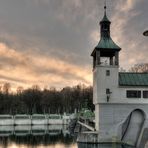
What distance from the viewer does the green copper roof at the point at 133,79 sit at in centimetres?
4544

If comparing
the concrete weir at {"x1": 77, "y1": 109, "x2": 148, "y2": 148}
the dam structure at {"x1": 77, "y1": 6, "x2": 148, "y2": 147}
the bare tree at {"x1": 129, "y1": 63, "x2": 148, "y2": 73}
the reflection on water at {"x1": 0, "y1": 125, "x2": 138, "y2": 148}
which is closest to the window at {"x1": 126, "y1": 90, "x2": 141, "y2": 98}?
the dam structure at {"x1": 77, "y1": 6, "x2": 148, "y2": 147}

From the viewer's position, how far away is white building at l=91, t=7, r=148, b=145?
1734 inches

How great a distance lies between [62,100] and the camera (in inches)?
5123

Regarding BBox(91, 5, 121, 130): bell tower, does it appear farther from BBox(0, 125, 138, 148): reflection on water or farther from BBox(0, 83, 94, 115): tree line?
BBox(0, 83, 94, 115): tree line

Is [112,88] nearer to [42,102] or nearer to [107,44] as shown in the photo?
[107,44]

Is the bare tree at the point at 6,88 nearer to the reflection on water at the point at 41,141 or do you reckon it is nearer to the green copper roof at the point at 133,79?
the reflection on water at the point at 41,141

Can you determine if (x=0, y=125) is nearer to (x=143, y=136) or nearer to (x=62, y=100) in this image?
(x=62, y=100)

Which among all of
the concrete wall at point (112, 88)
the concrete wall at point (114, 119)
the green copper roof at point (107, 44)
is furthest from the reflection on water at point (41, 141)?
the green copper roof at point (107, 44)

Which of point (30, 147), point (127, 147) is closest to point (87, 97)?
point (30, 147)

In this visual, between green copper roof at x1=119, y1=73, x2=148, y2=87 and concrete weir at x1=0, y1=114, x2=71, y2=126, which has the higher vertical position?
green copper roof at x1=119, y1=73, x2=148, y2=87

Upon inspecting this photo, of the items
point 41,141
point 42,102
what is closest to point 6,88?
point 42,102

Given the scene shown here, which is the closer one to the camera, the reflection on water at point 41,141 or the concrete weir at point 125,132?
the concrete weir at point 125,132

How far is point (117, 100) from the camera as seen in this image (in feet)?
147

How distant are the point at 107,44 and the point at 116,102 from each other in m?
7.01
